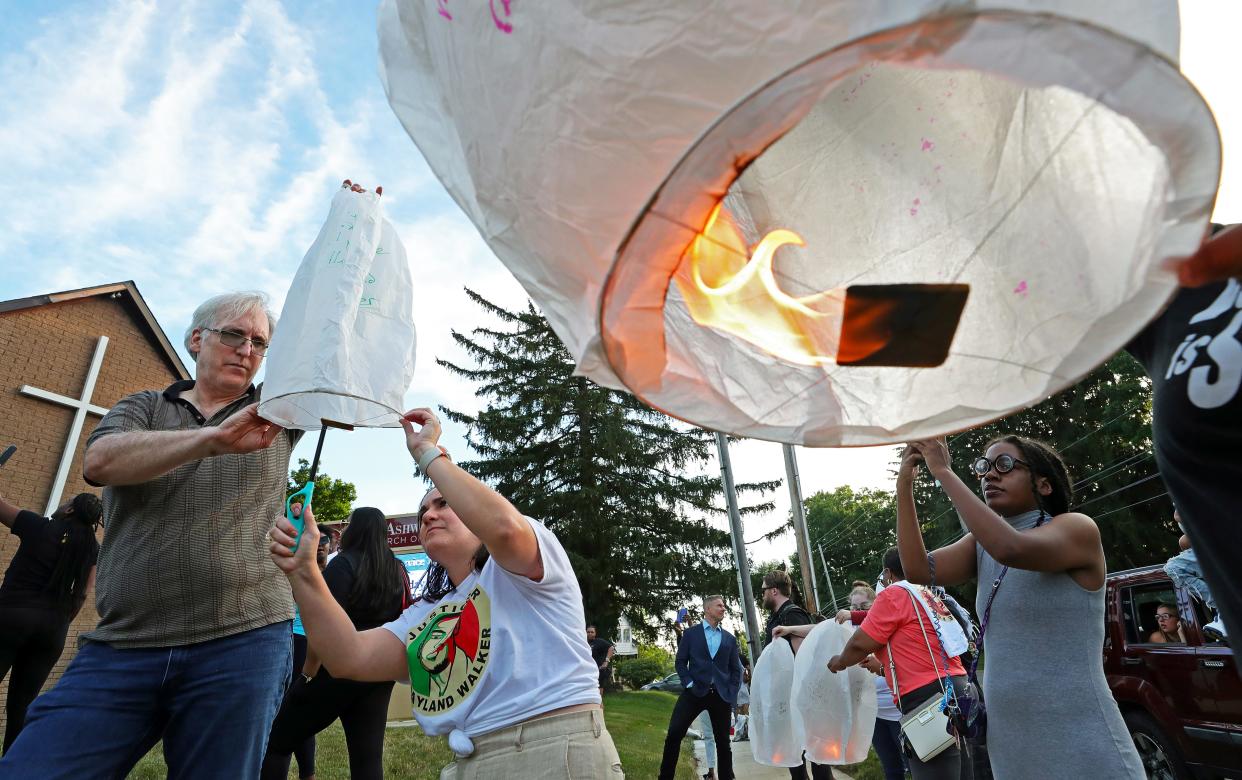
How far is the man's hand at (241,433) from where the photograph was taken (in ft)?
6.64

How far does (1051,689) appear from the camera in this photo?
216cm

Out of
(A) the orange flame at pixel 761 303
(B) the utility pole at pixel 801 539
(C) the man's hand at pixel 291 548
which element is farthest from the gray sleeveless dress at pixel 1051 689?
(B) the utility pole at pixel 801 539

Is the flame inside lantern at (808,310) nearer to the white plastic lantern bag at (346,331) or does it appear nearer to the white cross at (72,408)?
the white plastic lantern bag at (346,331)

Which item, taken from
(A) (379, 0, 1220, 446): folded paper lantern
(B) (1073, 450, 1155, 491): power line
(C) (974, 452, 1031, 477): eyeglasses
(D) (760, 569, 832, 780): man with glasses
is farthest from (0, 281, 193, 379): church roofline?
(B) (1073, 450, 1155, 491): power line

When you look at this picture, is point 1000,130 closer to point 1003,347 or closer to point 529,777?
point 1003,347

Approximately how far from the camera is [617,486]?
23391mm

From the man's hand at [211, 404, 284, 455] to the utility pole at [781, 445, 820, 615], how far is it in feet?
34.3

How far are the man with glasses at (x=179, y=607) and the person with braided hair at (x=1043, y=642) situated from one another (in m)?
2.02

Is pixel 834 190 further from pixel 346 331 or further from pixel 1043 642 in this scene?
pixel 1043 642

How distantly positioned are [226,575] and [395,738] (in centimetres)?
693

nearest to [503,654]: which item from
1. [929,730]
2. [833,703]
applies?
[929,730]

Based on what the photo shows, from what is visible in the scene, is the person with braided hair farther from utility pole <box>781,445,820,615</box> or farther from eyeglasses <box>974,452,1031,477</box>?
utility pole <box>781,445,820,615</box>

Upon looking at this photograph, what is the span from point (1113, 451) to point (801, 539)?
18696mm

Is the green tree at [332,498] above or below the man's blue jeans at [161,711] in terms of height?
above
